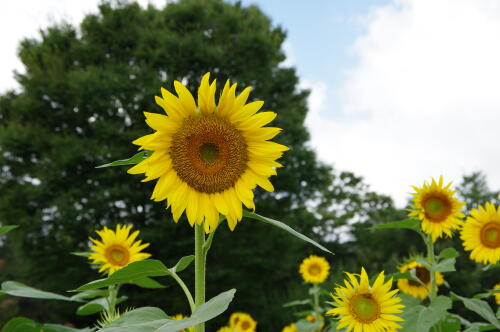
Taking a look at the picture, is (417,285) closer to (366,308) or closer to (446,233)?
(446,233)

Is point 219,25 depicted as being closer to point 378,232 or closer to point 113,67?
point 113,67

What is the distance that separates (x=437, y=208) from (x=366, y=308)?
1169 millimetres

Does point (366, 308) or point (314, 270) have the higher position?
point (314, 270)

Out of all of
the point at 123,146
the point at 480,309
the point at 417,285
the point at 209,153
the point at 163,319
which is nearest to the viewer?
the point at 163,319

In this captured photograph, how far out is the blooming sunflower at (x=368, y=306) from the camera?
1775 millimetres

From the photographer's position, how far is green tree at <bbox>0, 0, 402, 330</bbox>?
37.0 feet

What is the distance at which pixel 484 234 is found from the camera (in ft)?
9.40

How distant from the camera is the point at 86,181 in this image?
38.6 ft

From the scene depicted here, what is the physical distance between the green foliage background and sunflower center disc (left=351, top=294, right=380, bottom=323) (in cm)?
840

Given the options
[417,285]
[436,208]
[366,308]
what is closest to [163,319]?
[366,308]

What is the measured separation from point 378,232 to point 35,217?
29.3 ft

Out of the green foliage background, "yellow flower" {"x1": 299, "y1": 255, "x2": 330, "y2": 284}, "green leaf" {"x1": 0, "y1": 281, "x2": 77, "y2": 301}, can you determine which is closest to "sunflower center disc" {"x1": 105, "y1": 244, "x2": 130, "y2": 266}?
"green leaf" {"x1": 0, "y1": 281, "x2": 77, "y2": 301}

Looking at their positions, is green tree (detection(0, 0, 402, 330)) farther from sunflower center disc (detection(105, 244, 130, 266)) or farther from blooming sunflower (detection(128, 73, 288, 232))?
blooming sunflower (detection(128, 73, 288, 232))

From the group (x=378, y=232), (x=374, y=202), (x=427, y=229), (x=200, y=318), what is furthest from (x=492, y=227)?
(x=374, y=202)
